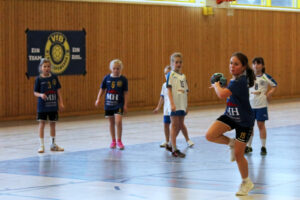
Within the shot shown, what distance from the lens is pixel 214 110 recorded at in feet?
67.7

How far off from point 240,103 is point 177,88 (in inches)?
138

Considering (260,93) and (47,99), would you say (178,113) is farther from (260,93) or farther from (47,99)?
(47,99)

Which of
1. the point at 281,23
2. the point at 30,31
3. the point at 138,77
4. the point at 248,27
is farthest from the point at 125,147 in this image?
the point at 281,23

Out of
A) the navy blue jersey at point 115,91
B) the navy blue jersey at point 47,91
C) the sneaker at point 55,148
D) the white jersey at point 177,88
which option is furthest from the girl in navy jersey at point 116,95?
the white jersey at point 177,88

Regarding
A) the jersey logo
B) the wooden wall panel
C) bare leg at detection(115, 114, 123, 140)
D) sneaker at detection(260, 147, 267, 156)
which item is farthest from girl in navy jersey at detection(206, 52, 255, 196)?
the jersey logo

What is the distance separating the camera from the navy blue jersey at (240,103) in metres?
7.37

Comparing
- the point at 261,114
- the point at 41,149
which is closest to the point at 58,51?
the point at 41,149

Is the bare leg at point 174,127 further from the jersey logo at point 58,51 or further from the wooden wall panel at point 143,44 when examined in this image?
the jersey logo at point 58,51

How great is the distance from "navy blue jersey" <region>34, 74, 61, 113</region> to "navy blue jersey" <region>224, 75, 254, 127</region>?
188 inches

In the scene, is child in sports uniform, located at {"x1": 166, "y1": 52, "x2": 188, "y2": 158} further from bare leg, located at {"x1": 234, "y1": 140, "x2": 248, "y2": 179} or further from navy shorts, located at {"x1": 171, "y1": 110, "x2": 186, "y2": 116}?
bare leg, located at {"x1": 234, "y1": 140, "x2": 248, "y2": 179}

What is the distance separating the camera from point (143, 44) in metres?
20.9

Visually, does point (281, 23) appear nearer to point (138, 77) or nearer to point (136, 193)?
point (138, 77)

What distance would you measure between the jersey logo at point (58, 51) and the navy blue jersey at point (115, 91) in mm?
6841

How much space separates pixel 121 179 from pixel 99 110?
1141 centimetres
